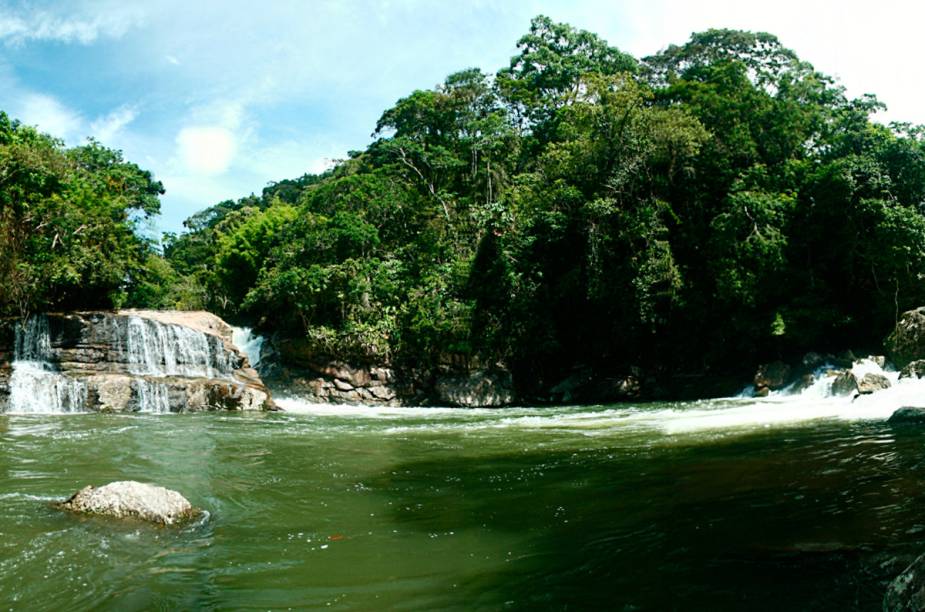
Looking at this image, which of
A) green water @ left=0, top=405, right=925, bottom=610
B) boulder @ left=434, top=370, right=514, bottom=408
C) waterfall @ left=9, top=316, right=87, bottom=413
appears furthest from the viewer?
boulder @ left=434, top=370, right=514, bottom=408

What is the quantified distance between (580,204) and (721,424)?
Answer: 12.7m

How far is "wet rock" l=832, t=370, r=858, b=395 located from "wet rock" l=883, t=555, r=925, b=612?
13297mm

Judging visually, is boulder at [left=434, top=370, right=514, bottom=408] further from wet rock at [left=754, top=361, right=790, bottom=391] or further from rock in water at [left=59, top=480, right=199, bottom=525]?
rock in water at [left=59, top=480, right=199, bottom=525]

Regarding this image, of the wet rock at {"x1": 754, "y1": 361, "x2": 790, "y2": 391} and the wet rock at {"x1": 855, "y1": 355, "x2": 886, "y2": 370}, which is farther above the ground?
the wet rock at {"x1": 855, "y1": 355, "x2": 886, "y2": 370}

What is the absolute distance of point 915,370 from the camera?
14.7m

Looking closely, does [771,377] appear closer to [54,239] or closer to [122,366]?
[122,366]

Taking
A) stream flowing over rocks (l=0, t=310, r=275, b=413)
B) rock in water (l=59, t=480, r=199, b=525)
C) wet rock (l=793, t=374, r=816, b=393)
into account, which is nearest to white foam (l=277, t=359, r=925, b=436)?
wet rock (l=793, t=374, r=816, b=393)

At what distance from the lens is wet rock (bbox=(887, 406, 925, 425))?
32.6 feet

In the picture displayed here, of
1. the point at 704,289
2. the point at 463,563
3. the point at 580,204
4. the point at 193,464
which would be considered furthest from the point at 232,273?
the point at 463,563

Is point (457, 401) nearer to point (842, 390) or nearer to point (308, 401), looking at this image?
point (308, 401)

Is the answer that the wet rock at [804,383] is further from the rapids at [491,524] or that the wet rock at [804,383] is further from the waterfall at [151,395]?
the waterfall at [151,395]

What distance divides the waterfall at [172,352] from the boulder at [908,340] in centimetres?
1858

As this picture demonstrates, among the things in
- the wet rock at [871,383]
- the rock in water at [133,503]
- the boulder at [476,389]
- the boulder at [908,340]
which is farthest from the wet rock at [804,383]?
the rock in water at [133,503]

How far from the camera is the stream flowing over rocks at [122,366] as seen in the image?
1752 cm
